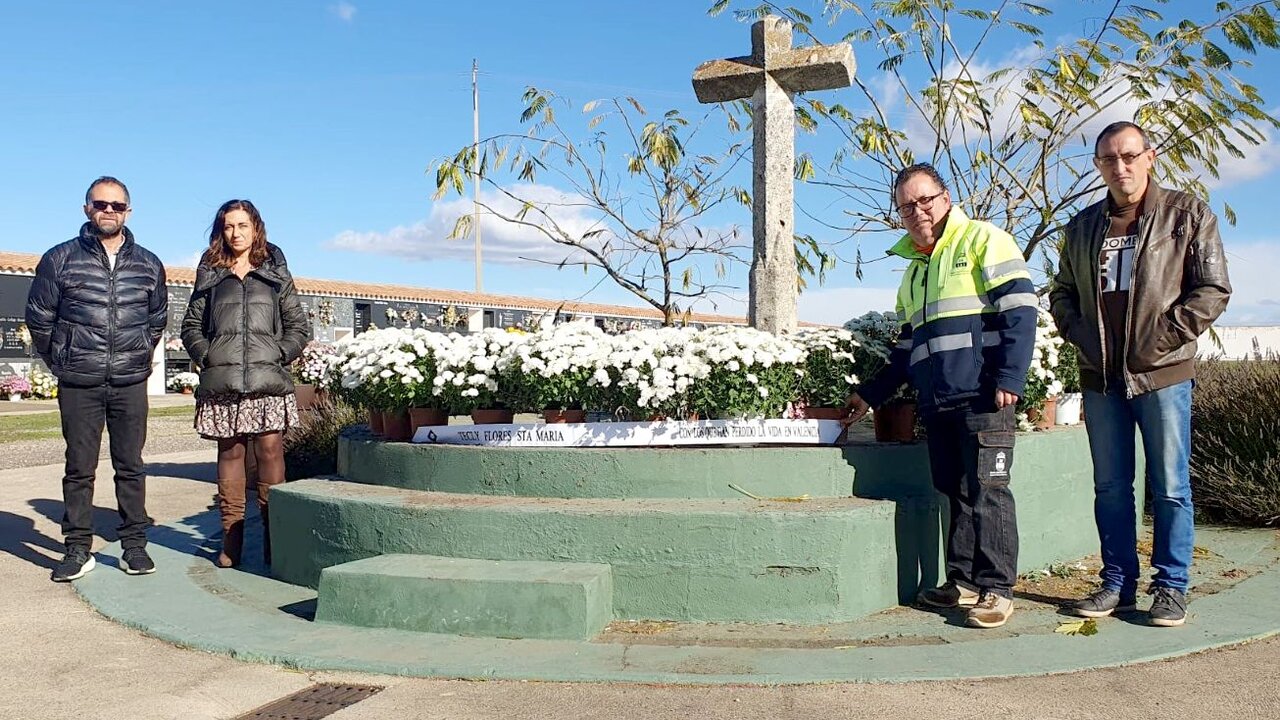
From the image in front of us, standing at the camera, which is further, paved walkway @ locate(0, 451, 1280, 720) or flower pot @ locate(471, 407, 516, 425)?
flower pot @ locate(471, 407, 516, 425)

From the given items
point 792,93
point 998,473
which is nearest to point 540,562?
point 998,473

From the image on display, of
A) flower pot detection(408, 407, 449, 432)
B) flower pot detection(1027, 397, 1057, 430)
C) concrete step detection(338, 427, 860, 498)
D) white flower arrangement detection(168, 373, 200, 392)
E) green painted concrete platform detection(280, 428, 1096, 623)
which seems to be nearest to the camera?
green painted concrete platform detection(280, 428, 1096, 623)

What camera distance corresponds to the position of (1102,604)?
4.33 meters

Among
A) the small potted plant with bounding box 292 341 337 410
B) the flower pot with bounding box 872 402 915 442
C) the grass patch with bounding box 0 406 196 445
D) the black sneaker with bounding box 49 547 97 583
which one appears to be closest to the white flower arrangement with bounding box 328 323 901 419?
the flower pot with bounding box 872 402 915 442

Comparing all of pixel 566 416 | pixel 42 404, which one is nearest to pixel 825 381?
pixel 566 416

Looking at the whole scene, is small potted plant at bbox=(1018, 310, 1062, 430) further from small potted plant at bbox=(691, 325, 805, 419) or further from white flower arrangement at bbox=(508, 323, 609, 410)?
white flower arrangement at bbox=(508, 323, 609, 410)

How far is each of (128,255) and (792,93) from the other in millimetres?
3910

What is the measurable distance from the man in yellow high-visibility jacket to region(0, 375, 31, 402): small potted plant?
29387 mm

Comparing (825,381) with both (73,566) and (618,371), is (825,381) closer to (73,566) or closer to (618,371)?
(618,371)

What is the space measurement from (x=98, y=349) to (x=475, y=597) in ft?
8.68

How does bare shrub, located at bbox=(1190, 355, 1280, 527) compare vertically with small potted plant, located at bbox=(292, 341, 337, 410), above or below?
below

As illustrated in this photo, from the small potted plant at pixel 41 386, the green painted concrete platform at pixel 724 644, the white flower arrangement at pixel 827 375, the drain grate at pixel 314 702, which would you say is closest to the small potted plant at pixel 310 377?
the green painted concrete platform at pixel 724 644

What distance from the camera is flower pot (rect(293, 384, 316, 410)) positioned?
9.17 m

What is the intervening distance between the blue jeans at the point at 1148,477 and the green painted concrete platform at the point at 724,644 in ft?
0.79
